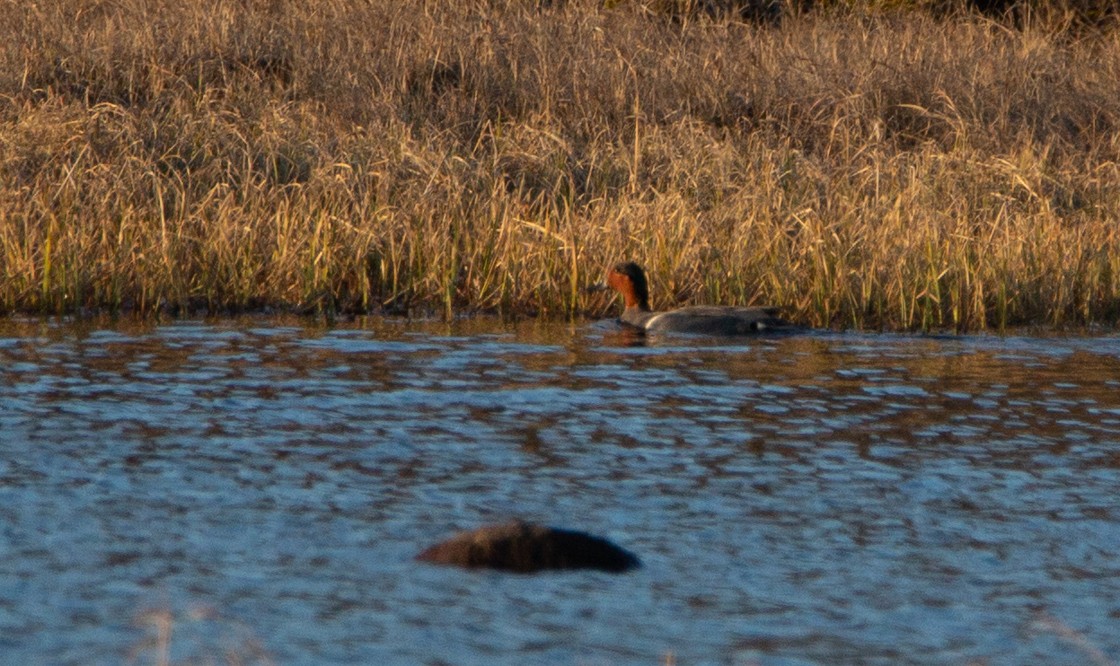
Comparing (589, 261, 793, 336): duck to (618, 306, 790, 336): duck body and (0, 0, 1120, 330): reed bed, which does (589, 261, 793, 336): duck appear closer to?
(618, 306, 790, 336): duck body

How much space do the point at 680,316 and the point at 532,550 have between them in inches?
209

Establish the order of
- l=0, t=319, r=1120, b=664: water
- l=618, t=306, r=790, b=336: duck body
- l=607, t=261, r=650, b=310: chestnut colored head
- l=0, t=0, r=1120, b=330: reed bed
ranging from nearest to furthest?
l=0, t=319, r=1120, b=664: water, l=618, t=306, r=790, b=336: duck body, l=607, t=261, r=650, b=310: chestnut colored head, l=0, t=0, r=1120, b=330: reed bed

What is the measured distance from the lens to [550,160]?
13.7m

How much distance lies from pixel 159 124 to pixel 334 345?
4.86m

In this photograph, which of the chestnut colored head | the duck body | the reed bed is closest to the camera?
the duck body

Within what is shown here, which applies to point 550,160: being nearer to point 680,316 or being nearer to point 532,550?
point 680,316

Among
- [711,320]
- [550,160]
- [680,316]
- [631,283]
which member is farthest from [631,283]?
[550,160]

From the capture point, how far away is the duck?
10.3 metres

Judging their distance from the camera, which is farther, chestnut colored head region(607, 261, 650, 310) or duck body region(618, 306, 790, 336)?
chestnut colored head region(607, 261, 650, 310)

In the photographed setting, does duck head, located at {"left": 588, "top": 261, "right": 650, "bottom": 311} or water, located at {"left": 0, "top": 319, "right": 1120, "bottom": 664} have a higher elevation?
duck head, located at {"left": 588, "top": 261, "right": 650, "bottom": 311}

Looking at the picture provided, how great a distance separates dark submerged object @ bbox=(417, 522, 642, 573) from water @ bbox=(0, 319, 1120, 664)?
0.06 meters

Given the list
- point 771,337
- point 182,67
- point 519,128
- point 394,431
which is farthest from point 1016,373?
point 182,67

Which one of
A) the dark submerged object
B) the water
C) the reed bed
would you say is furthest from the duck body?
the dark submerged object

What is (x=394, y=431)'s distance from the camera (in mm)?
7461
